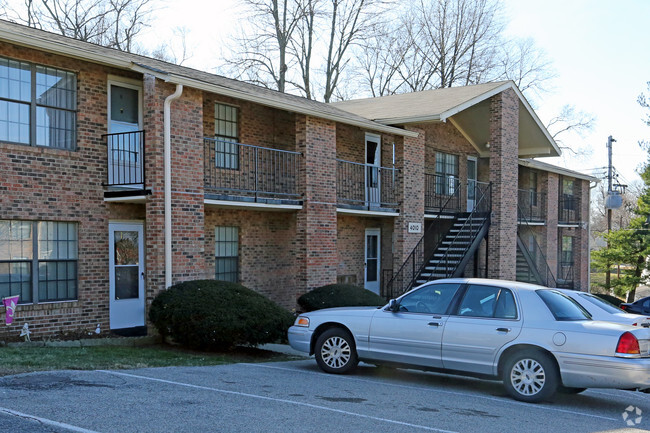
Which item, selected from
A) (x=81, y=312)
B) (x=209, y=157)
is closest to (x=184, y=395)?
(x=81, y=312)

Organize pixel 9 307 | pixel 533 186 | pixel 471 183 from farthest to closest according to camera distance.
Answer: pixel 533 186 → pixel 471 183 → pixel 9 307

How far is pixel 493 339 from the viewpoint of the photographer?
28.1ft

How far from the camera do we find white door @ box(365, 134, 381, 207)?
65.7ft

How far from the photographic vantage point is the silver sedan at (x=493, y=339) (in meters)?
7.95

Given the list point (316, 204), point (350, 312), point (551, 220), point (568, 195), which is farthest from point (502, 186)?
point (350, 312)

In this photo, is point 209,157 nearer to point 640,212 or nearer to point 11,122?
point 11,122

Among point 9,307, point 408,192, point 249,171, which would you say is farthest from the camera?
point 408,192

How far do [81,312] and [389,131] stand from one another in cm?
992

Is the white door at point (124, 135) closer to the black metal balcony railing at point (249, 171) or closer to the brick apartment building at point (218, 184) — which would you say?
the brick apartment building at point (218, 184)

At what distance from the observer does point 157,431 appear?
602 cm

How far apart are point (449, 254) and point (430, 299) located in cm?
1119

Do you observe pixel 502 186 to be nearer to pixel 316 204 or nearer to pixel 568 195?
pixel 316 204

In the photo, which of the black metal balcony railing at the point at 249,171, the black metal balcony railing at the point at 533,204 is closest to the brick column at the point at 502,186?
the black metal balcony railing at the point at 533,204

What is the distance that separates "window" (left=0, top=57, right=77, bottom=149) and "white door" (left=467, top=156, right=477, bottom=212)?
592 inches
